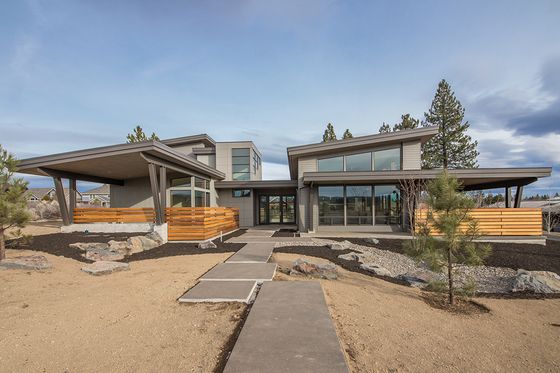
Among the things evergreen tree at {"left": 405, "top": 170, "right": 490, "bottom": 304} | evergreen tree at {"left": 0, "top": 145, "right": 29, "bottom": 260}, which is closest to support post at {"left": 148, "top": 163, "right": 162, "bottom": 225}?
evergreen tree at {"left": 0, "top": 145, "right": 29, "bottom": 260}

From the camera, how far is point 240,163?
67.7 ft

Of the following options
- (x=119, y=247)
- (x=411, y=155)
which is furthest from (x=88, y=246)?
(x=411, y=155)

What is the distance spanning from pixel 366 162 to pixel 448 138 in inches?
612

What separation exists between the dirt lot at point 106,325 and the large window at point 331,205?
9913 millimetres

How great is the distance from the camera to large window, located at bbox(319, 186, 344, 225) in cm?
1507

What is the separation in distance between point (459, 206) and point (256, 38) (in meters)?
8.55

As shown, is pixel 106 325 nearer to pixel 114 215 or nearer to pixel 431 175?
pixel 114 215

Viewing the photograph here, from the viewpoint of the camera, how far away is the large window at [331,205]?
15070 millimetres

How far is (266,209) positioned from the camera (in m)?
21.7

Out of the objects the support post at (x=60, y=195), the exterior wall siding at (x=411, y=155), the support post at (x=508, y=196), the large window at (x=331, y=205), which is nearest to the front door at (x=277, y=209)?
the large window at (x=331, y=205)

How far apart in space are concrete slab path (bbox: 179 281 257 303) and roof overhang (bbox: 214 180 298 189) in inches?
519

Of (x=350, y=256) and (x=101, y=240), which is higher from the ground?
(x=101, y=240)

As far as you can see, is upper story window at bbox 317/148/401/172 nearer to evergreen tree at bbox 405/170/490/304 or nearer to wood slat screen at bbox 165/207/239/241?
wood slat screen at bbox 165/207/239/241

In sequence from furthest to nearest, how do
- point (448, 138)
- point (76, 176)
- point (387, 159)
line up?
1. point (448, 138)
2. point (387, 159)
3. point (76, 176)
